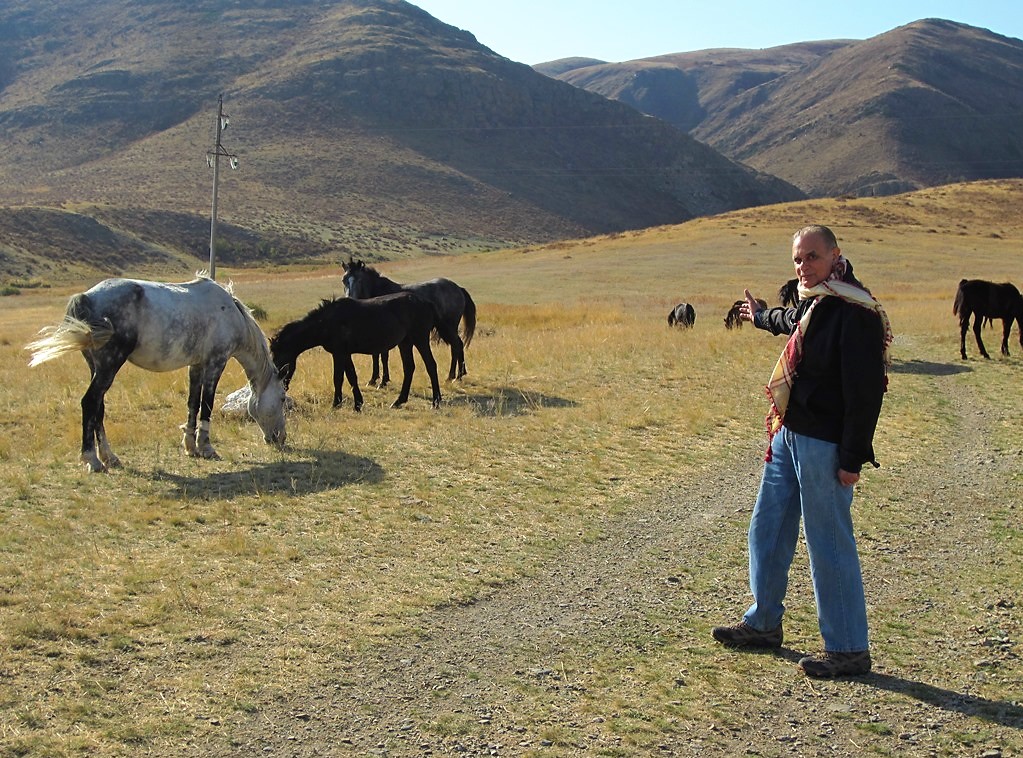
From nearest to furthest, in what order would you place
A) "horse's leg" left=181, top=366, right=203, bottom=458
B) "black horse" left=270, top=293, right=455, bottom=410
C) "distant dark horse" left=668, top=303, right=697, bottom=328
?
"horse's leg" left=181, top=366, right=203, bottom=458, "black horse" left=270, top=293, right=455, bottom=410, "distant dark horse" left=668, top=303, right=697, bottom=328

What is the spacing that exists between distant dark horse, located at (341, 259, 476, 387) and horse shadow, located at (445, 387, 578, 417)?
1264 mm

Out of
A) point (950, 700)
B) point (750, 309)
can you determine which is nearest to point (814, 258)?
point (750, 309)

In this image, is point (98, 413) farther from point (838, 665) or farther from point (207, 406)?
point (838, 665)

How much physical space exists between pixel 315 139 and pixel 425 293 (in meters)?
111

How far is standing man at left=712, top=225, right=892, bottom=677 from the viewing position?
4855mm

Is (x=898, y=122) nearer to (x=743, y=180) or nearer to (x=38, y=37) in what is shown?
(x=743, y=180)

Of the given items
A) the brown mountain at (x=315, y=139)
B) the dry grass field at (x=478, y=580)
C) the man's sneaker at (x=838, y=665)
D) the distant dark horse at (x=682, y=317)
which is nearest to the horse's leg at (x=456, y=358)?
the dry grass field at (x=478, y=580)

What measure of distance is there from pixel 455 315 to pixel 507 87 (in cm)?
15056

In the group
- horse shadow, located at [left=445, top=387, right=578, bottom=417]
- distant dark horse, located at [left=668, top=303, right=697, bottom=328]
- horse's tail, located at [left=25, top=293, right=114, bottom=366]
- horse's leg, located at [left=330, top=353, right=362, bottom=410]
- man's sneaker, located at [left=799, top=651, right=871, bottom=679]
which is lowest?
man's sneaker, located at [left=799, top=651, right=871, bottom=679]

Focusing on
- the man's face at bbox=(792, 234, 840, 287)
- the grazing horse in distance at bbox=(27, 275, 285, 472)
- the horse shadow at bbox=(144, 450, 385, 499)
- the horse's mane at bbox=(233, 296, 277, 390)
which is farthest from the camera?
the horse's mane at bbox=(233, 296, 277, 390)

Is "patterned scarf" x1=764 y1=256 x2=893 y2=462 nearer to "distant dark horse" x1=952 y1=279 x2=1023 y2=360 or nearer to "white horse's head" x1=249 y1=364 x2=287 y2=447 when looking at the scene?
"white horse's head" x1=249 y1=364 x2=287 y2=447

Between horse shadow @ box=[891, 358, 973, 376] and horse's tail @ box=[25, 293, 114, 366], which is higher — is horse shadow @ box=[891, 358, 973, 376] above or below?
below

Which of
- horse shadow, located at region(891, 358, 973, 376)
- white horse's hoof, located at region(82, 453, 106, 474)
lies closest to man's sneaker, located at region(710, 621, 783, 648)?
white horse's hoof, located at region(82, 453, 106, 474)

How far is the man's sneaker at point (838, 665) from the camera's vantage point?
5.07m
